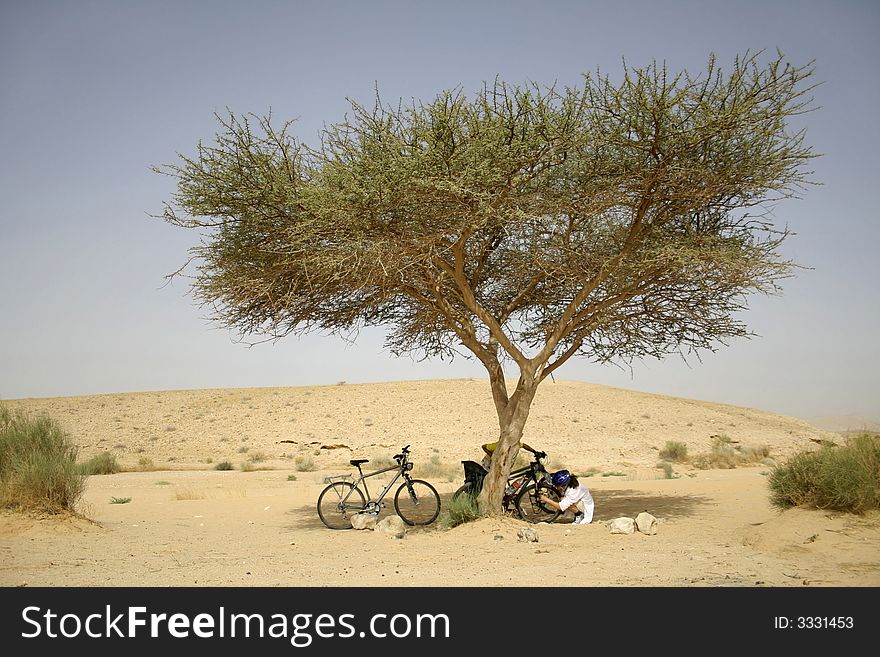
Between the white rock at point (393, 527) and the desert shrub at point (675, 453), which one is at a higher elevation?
the white rock at point (393, 527)

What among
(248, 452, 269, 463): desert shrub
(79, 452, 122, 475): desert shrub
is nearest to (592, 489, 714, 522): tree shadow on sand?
(79, 452, 122, 475): desert shrub

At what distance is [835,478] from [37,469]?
13.9 meters

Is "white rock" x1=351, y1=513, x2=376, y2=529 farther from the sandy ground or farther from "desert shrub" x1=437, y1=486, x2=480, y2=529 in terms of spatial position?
"desert shrub" x1=437, y1=486, x2=480, y2=529

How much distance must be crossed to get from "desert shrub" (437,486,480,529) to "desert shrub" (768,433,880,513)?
532cm

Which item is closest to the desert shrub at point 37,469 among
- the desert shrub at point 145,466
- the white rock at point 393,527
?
the white rock at point 393,527

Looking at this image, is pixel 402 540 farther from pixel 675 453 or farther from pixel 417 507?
pixel 675 453

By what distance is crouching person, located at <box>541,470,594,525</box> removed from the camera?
13352 mm

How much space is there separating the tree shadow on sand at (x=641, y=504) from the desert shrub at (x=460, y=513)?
2812 millimetres

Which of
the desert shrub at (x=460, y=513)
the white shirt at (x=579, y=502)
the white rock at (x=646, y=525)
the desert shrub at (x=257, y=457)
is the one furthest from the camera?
the desert shrub at (x=257, y=457)

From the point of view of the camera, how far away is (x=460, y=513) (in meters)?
13.1

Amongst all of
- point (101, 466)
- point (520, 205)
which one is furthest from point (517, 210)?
point (101, 466)

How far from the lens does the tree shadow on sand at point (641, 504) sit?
1509cm

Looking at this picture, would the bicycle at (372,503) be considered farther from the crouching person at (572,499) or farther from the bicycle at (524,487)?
the crouching person at (572,499)

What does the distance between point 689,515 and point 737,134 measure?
25.3ft
